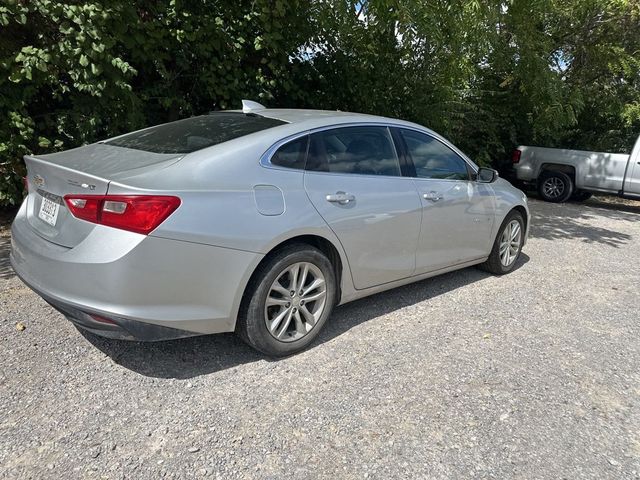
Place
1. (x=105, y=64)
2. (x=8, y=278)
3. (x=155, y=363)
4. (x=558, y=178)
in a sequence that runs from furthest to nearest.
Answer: (x=558, y=178), (x=105, y=64), (x=8, y=278), (x=155, y=363)

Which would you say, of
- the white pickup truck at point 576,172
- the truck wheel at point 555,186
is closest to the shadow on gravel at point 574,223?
the truck wheel at point 555,186

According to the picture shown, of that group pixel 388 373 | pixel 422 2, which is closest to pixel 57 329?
pixel 388 373

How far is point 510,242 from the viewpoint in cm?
507

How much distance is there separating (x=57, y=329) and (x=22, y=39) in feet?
11.3

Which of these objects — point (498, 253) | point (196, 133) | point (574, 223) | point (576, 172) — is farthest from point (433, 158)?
point (576, 172)

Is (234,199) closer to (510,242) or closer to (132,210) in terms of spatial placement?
(132,210)

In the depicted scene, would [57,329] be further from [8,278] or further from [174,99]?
[174,99]

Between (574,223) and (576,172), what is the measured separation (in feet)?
9.23

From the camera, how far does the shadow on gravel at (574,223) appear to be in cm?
724

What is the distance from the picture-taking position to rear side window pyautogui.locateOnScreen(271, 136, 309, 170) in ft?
10.1

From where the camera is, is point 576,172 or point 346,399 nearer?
point 346,399

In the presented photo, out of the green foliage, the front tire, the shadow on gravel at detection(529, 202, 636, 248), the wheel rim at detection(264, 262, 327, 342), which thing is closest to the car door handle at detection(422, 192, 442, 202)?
the front tire

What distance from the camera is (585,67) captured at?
37.7 feet

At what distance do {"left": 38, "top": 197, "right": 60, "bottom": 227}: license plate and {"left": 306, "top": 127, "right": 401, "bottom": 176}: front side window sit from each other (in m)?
1.54
